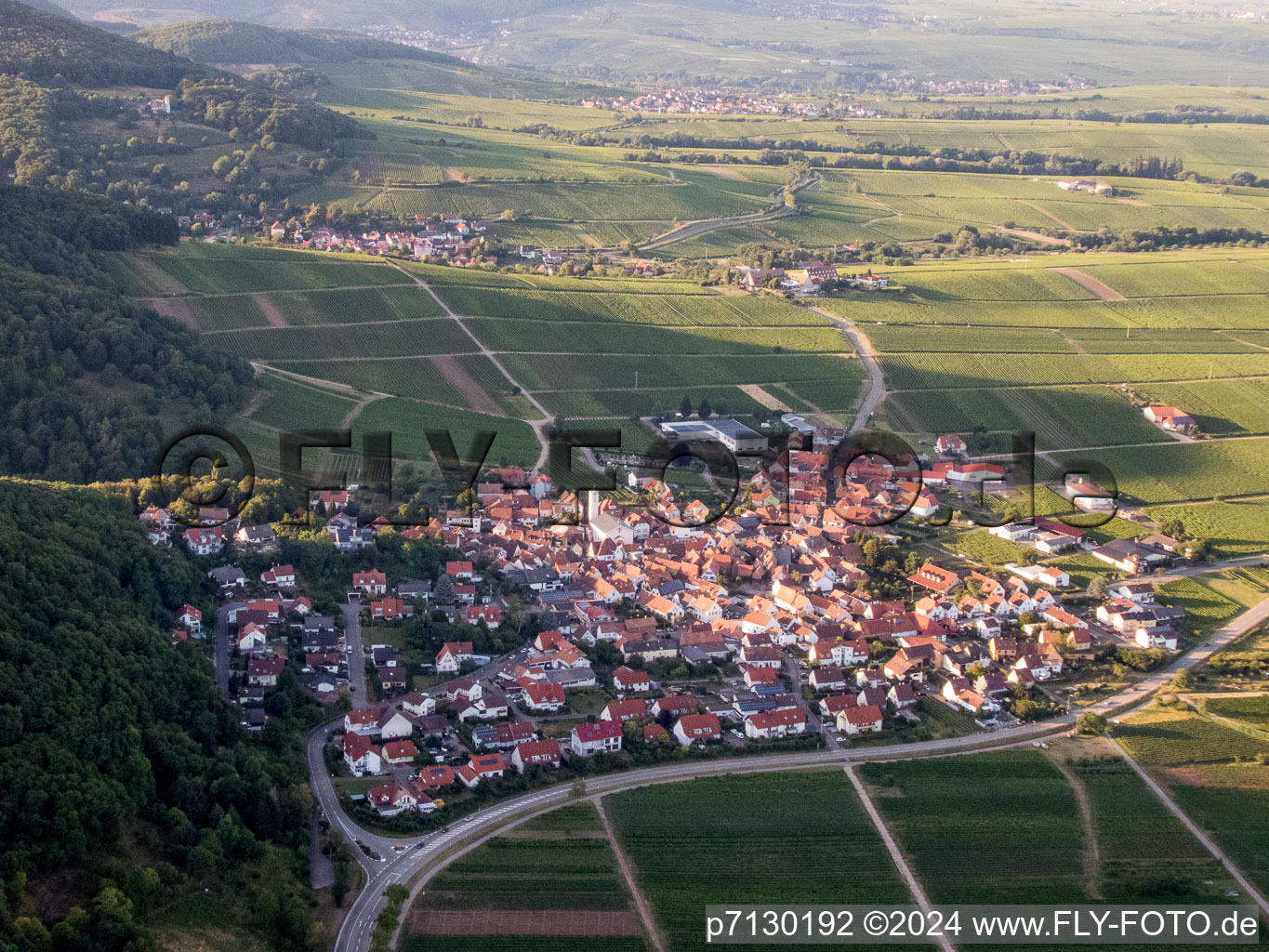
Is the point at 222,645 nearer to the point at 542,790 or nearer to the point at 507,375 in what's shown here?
the point at 542,790

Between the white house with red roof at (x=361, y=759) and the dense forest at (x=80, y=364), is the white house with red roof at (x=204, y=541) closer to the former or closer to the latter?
the dense forest at (x=80, y=364)

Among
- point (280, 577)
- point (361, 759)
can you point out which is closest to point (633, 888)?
point (361, 759)

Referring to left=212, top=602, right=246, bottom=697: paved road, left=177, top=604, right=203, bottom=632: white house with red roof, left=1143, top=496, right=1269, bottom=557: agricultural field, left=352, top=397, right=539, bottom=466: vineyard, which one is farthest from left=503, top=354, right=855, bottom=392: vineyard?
left=177, top=604, right=203, bottom=632: white house with red roof

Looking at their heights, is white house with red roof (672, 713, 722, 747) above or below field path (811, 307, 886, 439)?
below

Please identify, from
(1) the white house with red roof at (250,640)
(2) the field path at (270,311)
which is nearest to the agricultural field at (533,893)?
(1) the white house with red roof at (250,640)

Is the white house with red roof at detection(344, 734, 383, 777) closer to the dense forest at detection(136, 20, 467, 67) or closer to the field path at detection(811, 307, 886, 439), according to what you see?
the field path at detection(811, 307, 886, 439)

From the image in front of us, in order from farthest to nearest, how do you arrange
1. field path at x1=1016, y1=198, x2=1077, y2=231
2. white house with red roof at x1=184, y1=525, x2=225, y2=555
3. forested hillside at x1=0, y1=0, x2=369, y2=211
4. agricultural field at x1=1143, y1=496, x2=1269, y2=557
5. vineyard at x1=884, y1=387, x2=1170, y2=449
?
field path at x1=1016, y1=198, x2=1077, y2=231
forested hillside at x1=0, y1=0, x2=369, y2=211
vineyard at x1=884, y1=387, x2=1170, y2=449
agricultural field at x1=1143, y1=496, x2=1269, y2=557
white house with red roof at x1=184, y1=525, x2=225, y2=555
